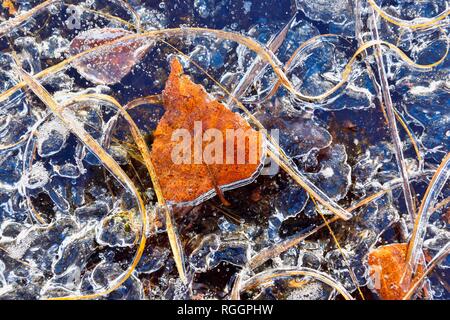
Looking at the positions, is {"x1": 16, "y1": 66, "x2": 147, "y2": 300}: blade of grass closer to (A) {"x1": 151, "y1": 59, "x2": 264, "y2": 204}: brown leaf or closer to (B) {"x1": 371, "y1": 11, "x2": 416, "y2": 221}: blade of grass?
(A) {"x1": 151, "y1": 59, "x2": 264, "y2": 204}: brown leaf

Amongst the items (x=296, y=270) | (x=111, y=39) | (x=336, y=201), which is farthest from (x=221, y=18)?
(x=296, y=270)

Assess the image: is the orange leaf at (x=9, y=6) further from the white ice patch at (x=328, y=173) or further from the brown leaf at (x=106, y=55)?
the white ice patch at (x=328, y=173)

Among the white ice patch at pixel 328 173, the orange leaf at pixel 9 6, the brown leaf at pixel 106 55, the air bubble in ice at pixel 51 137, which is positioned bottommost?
the white ice patch at pixel 328 173

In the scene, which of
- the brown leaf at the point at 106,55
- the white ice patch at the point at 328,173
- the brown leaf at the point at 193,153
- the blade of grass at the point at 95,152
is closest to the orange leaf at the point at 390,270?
the white ice patch at the point at 328,173

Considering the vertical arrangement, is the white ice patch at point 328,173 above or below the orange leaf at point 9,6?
below

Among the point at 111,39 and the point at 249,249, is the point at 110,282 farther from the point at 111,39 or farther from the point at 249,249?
the point at 111,39

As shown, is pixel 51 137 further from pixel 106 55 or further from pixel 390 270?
pixel 390 270

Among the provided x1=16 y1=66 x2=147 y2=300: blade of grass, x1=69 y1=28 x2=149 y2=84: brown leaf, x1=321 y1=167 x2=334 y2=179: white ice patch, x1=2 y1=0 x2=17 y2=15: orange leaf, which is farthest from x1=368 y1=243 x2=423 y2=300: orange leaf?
x1=2 y1=0 x2=17 y2=15: orange leaf
